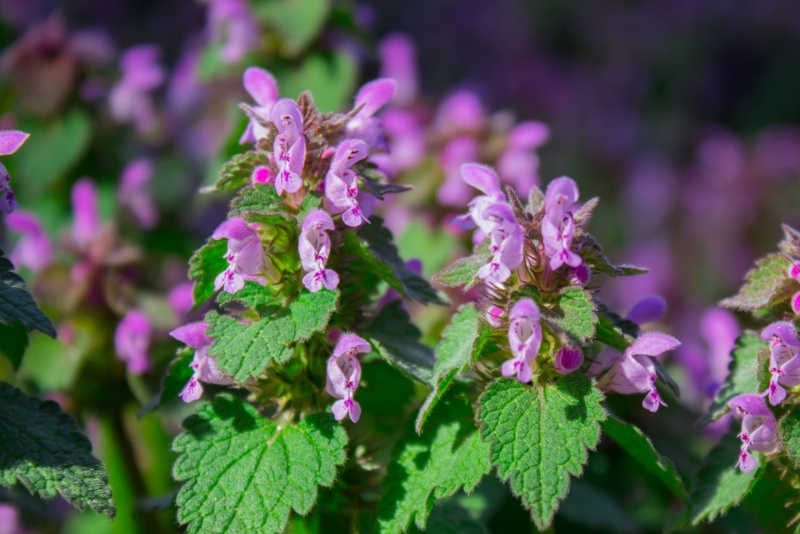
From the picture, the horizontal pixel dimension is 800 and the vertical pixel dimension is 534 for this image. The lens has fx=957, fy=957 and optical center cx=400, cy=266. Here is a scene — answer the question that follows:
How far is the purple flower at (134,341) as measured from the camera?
2.86 meters

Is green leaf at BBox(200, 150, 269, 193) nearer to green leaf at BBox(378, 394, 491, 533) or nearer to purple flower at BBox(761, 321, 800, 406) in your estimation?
green leaf at BBox(378, 394, 491, 533)

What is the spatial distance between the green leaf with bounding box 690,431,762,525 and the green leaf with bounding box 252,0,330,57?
2.13 metres

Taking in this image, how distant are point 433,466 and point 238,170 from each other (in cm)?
75

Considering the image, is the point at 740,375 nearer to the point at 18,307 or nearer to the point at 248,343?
the point at 248,343

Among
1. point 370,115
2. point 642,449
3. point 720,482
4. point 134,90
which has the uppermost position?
point 370,115

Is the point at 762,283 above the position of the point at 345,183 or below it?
below

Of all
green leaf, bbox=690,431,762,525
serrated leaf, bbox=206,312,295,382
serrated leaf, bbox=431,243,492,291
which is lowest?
green leaf, bbox=690,431,762,525

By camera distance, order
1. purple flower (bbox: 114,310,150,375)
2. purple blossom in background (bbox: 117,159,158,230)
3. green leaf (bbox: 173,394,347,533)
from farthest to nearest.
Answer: purple blossom in background (bbox: 117,159,158,230)
purple flower (bbox: 114,310,150,375)
green leaf (bbox: 173,394,347,533)

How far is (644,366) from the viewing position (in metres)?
1.95

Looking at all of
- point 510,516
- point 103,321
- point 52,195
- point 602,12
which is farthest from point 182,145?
point 602,12

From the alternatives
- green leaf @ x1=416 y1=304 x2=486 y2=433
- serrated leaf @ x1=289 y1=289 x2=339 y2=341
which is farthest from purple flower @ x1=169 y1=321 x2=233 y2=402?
green leaf @ x1=416 y1=304 x2=486 y2=433

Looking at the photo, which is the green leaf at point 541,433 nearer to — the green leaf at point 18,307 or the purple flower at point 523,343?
the purple flower at point 523,343

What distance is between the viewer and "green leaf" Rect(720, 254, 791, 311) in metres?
2.01

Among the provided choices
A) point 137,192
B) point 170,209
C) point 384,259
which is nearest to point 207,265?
point 384,259
